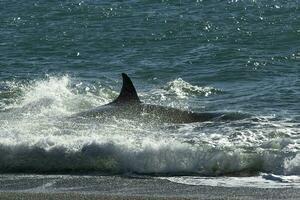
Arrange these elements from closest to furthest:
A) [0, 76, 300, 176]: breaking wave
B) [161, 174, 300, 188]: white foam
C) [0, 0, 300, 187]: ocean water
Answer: [161, 174, 300, 188]: white foam < [0, 76, 300, 176]: breaking wave < [0, 0, 300, 187]: ocean water

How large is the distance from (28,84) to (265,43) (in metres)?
6.84

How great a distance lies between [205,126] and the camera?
14.6 meters

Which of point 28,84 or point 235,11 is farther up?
point 235,11

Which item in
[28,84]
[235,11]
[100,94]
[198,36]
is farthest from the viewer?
[235,11]

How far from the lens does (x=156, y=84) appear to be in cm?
2039

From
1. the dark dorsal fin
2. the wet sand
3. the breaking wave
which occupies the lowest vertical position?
the wet sand

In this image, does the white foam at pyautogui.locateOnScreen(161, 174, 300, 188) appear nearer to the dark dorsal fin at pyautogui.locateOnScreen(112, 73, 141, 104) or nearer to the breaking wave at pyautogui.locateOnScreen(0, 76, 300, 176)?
the breaking wave at pyautogui.locateOnScreen(0, 76, 300, 176)

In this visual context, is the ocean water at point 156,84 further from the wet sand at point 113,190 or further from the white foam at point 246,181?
the wet sand at point 113,190

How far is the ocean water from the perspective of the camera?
11.7 m

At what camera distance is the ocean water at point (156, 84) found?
1170cm

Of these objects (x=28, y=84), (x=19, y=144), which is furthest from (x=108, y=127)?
(x=28, y=84)

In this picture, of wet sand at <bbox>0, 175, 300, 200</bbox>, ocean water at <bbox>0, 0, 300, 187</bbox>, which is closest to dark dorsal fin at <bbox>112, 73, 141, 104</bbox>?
ocean water at <bbox>0, 0, 300, 187</bbox>

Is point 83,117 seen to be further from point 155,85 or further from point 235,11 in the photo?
point 235,11

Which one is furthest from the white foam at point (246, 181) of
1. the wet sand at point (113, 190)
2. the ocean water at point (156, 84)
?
the wet sand at point (113, 190)
